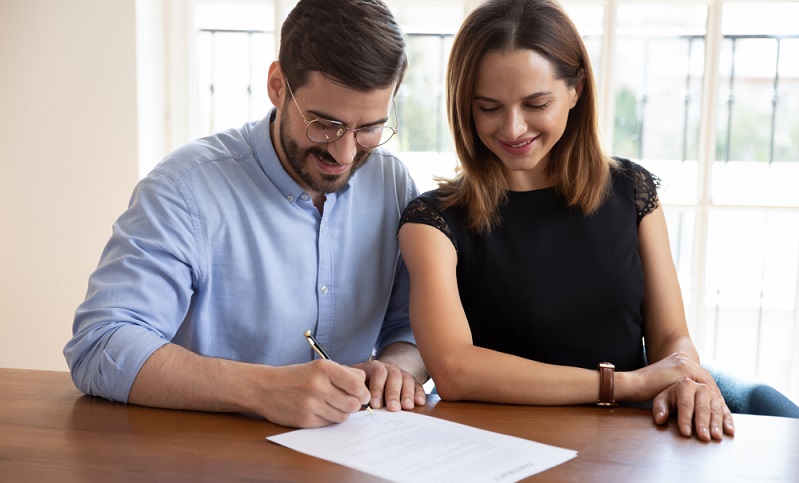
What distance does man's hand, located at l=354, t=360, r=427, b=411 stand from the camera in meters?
1.52

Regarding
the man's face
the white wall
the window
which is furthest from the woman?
the white wall

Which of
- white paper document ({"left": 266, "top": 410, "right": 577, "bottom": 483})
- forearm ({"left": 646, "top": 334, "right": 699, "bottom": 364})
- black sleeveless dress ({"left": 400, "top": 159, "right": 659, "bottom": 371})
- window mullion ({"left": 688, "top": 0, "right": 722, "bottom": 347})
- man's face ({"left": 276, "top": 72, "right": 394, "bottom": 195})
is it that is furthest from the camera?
window mullion ({"left": 688, "top": 0, "right": 722, "bottom": 347})

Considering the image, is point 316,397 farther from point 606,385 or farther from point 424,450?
point 606,385

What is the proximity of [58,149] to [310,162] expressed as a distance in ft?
6.68

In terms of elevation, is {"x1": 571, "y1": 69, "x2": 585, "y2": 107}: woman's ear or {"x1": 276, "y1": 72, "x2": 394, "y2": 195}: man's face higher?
{"x1": 571, "y1": 69, "x2": 585, "y2": 107}: woman's ear

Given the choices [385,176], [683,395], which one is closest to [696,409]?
[683,395]

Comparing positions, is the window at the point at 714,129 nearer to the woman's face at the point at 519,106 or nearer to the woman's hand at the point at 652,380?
the woman's face at the point at 519,106

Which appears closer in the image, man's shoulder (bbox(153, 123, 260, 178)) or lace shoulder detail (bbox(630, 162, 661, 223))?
man's shoulder (bbox(153, 123, 260, 178))

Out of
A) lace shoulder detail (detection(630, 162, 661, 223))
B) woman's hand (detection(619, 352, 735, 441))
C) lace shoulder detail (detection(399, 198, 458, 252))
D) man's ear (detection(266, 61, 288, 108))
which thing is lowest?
woman's hand (detection(619, 352, 735, 441))

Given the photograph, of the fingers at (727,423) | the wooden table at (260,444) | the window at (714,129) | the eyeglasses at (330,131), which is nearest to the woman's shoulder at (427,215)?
the eyeglasses at (330,131)

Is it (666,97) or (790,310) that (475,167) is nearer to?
(666,97)

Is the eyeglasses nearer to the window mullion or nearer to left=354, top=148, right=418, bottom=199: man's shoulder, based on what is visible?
left=354, top=148, right=418, bottom=199: man's shoulder

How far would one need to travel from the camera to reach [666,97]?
3.43 meters

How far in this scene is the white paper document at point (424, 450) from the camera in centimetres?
118
